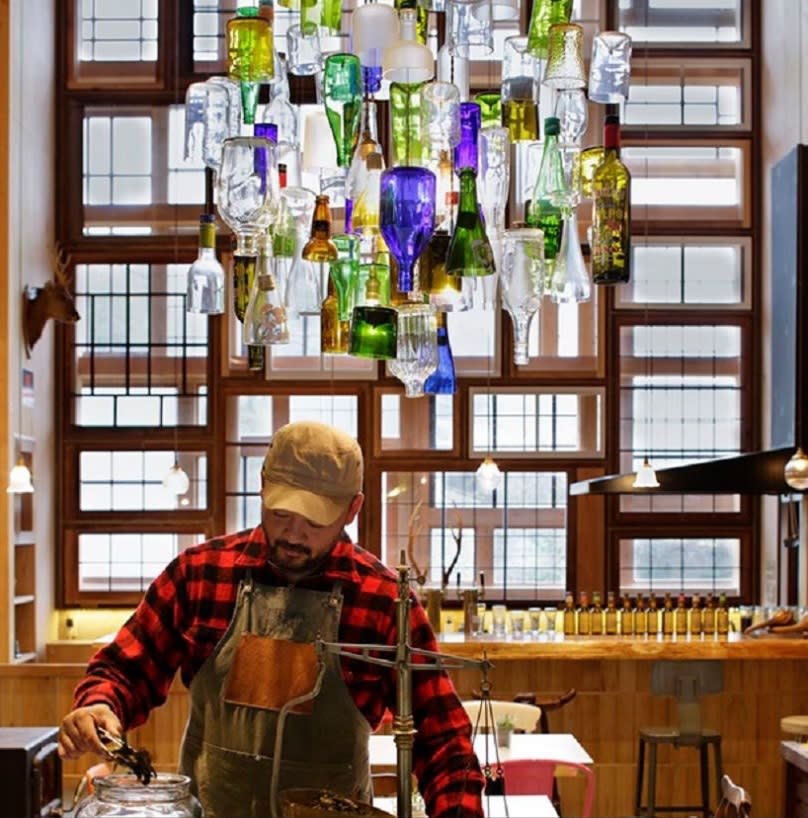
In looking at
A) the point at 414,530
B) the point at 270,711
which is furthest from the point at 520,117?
the point at 414,530

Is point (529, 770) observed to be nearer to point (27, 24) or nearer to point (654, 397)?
point (654, 397)

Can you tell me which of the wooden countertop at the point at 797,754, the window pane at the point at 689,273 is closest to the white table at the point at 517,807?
the wooden countertop at the point at 797,754

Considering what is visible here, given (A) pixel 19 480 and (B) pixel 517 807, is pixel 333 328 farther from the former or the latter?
(A) pixel 19 480

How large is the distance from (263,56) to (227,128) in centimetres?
18

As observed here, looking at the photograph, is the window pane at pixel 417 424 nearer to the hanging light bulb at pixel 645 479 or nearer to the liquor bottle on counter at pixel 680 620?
the liquor bottle on counter at pixel 680 620

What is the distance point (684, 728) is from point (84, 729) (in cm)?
711

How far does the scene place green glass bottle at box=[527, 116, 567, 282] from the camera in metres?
3.64

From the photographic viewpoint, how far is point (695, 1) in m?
11.4

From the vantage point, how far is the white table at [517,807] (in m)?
4.99

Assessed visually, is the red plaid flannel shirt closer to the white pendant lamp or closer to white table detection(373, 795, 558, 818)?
the white pendant lamp

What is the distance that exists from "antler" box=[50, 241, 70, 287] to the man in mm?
7924

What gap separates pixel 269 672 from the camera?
8.51ft

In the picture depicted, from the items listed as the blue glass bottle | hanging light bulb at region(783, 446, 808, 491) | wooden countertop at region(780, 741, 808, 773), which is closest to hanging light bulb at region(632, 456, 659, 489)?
hanging light bulb at region(783, 446, 808, 491)

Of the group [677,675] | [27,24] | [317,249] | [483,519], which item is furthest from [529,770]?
[27,24]
